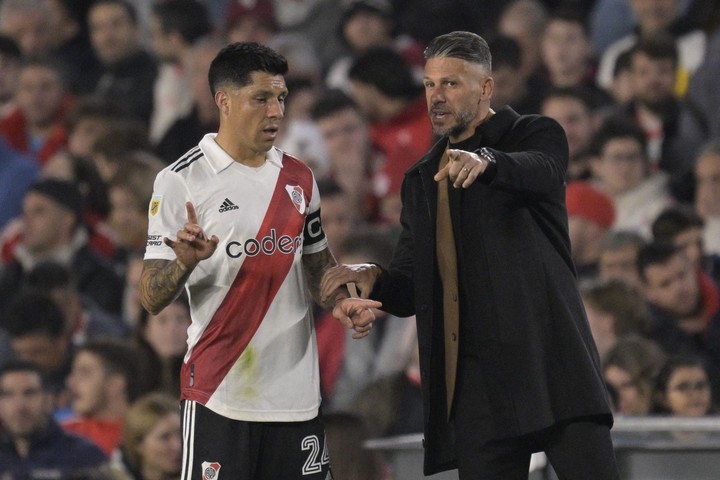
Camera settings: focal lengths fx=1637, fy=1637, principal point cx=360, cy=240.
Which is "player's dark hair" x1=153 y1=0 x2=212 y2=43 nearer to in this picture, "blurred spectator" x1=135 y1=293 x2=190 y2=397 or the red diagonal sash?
"blurred spectator" x1=135 y1=293 x2=190 y2=397

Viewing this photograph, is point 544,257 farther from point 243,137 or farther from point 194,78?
point 194,78

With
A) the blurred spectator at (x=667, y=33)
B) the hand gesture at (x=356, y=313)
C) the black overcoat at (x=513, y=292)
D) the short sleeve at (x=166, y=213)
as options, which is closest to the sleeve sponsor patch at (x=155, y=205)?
the short sleeve at (x=166, y=213)

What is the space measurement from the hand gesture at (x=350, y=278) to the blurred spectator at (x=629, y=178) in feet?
13.0

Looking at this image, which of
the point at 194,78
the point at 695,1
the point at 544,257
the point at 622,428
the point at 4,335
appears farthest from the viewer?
the point at 194,78

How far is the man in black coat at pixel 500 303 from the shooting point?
4.70m

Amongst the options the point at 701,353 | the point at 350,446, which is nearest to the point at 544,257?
the point at 350,446

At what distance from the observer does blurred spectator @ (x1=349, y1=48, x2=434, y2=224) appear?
9492mm

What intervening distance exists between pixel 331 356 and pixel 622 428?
2.09 metres

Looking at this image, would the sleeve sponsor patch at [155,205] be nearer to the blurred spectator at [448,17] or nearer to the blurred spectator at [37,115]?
the blurred spectator at [448,17]

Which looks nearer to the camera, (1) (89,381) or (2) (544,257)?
(2) (544,257)

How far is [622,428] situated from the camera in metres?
6.56

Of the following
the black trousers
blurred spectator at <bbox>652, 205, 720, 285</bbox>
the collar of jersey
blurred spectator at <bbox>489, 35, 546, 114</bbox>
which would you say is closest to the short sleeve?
the collar of jersey

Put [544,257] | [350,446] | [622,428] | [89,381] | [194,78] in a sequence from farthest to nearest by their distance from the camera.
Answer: [194,78]
[89,381]
[350,446]
[622,428]
[544,257]

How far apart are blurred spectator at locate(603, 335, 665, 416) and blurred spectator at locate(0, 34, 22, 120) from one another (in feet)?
17.4
